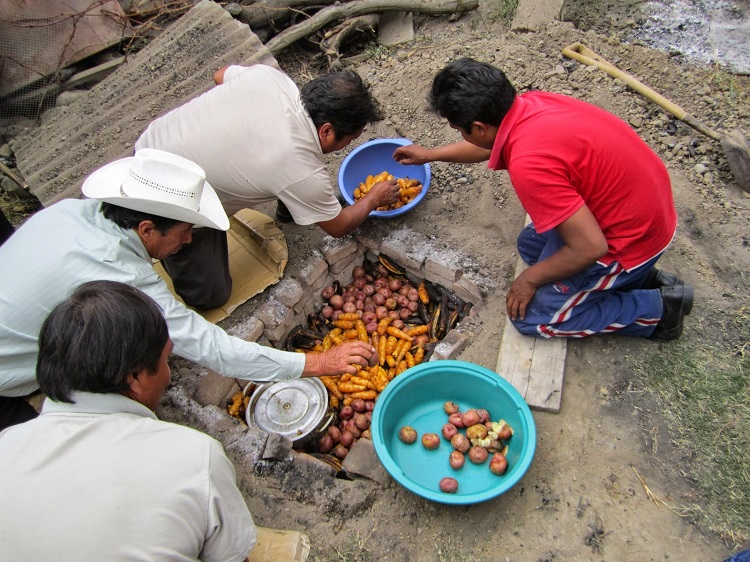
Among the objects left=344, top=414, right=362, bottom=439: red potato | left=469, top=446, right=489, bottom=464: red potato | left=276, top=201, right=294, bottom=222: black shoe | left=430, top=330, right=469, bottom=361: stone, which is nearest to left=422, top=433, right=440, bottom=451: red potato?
left=469, top=446, right=489, bottom=464: red potato

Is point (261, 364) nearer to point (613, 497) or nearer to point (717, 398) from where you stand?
point (613, 497)

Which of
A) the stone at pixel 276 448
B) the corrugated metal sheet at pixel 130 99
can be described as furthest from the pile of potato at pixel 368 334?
the corrugated metal sheet at pixel 130 99

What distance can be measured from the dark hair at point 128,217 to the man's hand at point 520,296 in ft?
6.88

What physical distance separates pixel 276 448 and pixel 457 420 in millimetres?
1148

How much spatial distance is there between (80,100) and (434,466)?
5279 mm

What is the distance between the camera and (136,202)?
269 centimetres

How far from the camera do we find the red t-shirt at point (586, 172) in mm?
2740

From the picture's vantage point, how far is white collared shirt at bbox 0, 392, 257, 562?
166 cm

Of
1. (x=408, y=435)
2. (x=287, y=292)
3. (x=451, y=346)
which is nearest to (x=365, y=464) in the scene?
(x=408, y=435)

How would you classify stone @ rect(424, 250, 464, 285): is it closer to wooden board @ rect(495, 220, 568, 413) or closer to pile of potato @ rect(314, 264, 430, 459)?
pile of potato @ rect(314, 264, 430, 459)

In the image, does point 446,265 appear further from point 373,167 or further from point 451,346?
point 373,167

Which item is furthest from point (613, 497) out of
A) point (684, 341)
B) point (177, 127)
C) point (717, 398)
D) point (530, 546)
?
point (177, 127)

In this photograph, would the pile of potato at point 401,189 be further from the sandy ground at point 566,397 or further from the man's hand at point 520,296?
the man's hand at point 520,296

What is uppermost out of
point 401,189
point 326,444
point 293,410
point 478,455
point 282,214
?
point 401,189
